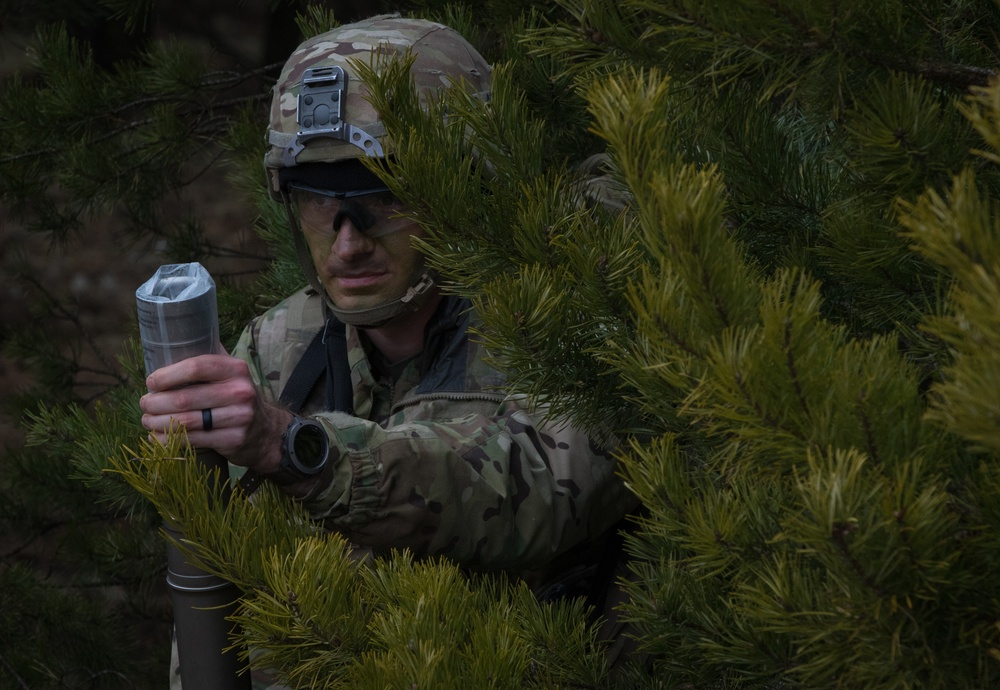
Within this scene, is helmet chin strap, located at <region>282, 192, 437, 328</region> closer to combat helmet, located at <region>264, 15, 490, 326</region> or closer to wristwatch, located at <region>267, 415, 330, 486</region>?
combat helmet, located at <region>264, 15, 490, 326</region>

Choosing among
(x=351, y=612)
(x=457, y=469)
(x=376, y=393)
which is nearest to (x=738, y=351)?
(x=351, y=612)

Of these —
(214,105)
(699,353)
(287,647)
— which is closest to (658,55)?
(699,353)

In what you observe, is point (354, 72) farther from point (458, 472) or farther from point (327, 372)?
point (458, 472)

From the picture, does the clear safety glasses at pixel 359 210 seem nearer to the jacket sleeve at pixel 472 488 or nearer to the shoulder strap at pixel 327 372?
the shoulder strap at pixel 327 372

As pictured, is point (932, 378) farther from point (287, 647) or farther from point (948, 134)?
point (287, 647)

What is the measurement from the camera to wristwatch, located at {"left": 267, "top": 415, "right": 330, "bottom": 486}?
4.91ft

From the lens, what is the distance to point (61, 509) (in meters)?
3.98

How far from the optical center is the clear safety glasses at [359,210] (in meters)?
2.15

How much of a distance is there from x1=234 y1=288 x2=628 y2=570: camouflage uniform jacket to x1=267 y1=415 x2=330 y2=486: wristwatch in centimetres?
3

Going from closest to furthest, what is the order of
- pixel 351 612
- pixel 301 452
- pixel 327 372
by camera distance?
pixel 351 612 < pixel 301 452 < pixel 327 372

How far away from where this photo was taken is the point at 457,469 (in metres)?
1.76

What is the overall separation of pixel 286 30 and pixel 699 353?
3227 millimetres

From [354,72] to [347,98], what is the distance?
8 centimetres

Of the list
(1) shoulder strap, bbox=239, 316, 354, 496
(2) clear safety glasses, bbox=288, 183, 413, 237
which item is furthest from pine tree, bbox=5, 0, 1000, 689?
(1) shoulder strap, bbox=239, 316, 354, 496
